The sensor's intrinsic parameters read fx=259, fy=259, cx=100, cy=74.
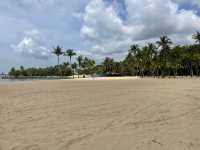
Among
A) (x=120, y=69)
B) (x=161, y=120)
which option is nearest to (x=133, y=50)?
(x=120, y=69)

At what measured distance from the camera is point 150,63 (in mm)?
99500

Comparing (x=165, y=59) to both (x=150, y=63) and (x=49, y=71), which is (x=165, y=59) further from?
(x=49, y=71)

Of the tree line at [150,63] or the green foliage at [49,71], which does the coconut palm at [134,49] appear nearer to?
the tree line at [150,63]

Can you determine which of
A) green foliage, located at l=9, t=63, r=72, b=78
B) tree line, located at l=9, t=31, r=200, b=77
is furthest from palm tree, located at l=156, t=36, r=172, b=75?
green foliage, located at l=9, t=63, r=72, b=78

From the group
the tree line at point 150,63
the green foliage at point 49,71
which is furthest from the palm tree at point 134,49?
the green foliage at point 49,71

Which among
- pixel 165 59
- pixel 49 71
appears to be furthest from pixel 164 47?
pixel 49 71

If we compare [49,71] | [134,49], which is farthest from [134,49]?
[49,71]

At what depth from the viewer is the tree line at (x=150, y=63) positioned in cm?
8725

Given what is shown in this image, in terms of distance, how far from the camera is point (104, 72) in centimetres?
13512

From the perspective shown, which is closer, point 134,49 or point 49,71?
point 134,49

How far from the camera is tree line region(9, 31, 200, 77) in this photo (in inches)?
3435

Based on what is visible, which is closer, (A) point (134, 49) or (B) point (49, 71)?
(A) point (134, 49)

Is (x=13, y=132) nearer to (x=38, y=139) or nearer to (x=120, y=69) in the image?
(x=38, y=139)

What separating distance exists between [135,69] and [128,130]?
114 metres
